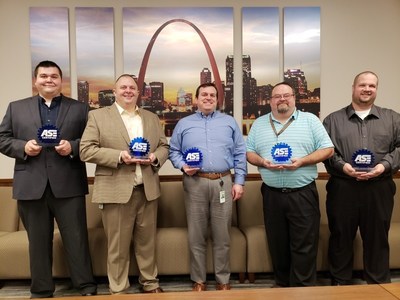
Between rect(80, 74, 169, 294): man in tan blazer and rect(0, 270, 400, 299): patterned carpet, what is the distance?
33cm

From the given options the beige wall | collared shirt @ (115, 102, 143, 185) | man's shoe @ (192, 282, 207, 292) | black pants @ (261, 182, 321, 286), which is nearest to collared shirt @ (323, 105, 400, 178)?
black pants @ (261, 182, 321, 286)

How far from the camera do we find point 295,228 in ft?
9.30

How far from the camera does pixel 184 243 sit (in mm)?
3221

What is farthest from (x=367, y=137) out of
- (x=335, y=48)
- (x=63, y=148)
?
(x=63, y=148)

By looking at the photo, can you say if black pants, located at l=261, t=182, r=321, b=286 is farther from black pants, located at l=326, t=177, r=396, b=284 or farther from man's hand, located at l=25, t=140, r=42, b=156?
man's hand, located at l=25, t=140, r=42, b=156

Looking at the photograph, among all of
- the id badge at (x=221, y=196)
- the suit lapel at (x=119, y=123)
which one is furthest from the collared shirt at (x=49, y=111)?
the id badge at (x=221, y=196)

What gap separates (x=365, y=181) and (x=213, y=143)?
1.10 meters

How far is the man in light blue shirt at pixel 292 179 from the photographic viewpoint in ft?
9.18

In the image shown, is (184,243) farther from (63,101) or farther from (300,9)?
(300,9)


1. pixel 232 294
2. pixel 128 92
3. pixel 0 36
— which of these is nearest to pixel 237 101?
pixel 128 92

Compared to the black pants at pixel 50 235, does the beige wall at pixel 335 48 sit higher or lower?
higher

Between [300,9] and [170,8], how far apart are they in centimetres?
128

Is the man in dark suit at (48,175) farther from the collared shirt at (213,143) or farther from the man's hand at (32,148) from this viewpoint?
the collared shirt at (213,143)

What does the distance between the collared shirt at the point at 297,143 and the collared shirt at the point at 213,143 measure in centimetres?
21
